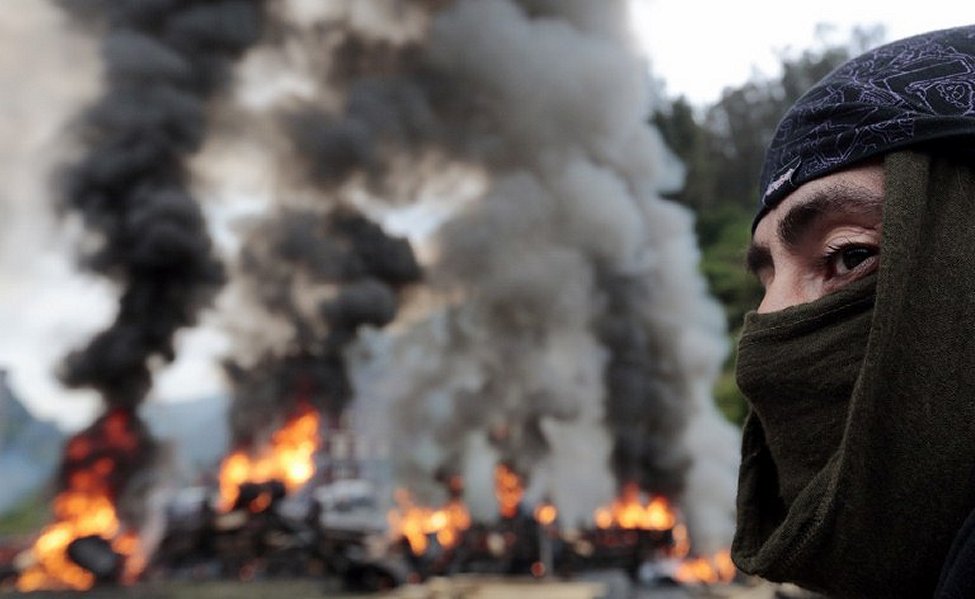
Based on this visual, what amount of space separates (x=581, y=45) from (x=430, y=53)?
5.00m

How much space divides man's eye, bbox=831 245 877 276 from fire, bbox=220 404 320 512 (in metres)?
17.7

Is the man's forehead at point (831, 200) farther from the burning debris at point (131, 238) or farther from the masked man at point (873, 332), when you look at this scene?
the burning debris at point (131, 238)

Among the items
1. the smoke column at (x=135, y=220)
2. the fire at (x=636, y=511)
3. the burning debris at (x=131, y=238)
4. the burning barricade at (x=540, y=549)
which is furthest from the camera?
the fire at (x=636, y=511)

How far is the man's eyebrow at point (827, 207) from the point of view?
910mm

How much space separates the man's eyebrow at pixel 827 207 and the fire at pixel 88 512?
1520cm

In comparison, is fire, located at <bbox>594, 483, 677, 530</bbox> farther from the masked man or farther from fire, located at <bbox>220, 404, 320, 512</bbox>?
the masked man

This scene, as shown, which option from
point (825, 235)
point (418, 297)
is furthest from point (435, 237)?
point (825, 235)

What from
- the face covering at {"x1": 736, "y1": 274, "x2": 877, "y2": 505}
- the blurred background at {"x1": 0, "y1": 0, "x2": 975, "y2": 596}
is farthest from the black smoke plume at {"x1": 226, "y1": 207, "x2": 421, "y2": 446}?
the face covering at {"x1": 736, "y1": 274, "x2": 877, "y2": 505}

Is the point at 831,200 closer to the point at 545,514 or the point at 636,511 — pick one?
the point at 545,514

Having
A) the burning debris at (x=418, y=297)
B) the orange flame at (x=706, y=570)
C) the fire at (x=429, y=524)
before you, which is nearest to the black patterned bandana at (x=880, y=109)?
the burning debris at (x=418, y=297)

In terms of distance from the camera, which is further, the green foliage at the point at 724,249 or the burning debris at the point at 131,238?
the green foliage at the point at 724,249

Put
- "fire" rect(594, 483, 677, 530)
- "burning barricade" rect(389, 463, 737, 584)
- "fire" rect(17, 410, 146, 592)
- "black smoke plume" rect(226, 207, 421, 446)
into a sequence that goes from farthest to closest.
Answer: "fire" rect(594, 483, 677, 530) → "black smoke plume" rect(226, 207, 421, 446) → "burning barricade" rect(389, 463, 737, 584) → "fire" rect(17, 410, 146, 592)

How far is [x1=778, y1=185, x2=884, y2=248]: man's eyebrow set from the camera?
0.91 metres

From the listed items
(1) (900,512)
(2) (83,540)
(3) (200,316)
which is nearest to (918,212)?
(1) (900,512)
